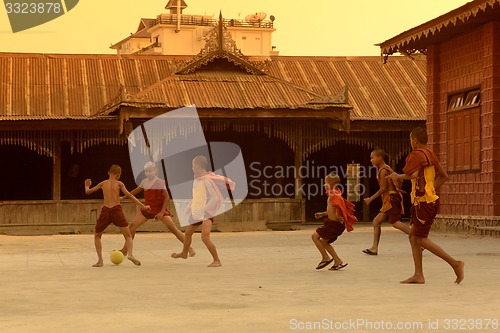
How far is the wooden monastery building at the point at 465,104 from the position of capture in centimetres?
2264

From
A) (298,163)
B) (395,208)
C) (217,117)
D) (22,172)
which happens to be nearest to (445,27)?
(217,117)

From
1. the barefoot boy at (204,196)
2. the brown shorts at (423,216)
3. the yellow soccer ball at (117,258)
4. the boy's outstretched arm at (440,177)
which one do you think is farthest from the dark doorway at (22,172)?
the brown shorts at (423,216)

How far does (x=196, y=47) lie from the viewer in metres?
Result: 116

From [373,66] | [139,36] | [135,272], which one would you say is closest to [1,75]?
[373,66]

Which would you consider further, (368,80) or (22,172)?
(368,80)

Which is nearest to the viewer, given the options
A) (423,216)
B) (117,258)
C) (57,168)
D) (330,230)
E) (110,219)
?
(423,216)

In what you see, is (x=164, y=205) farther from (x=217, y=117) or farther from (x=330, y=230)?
(x=217, y=117)

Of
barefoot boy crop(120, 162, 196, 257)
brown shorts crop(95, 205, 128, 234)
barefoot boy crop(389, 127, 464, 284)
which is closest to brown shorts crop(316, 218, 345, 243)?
barefoot boy crop(389, 127, 464, 284)

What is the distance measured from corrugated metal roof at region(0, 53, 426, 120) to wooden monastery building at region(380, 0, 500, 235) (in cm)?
347

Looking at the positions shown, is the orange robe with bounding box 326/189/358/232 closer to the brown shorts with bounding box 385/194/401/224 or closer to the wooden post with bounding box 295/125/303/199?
the brown shorts with bounding box 385/194/401/224

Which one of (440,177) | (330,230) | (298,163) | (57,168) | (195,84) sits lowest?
(330,230)

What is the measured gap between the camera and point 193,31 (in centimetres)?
11700

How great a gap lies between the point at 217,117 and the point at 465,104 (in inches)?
255

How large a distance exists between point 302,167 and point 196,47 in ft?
281
